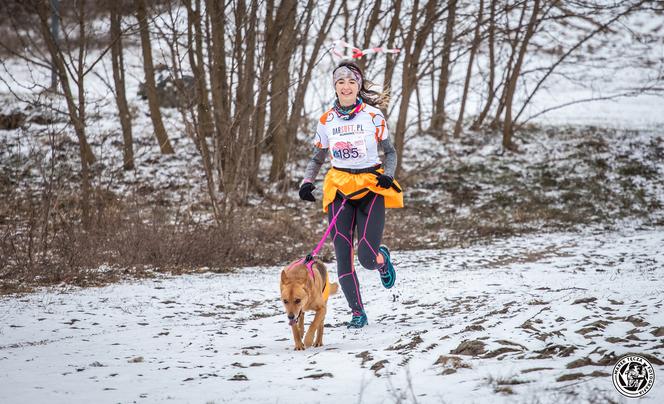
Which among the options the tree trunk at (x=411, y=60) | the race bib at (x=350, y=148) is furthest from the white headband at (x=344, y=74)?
the tree trunk at (x=411, y=60)

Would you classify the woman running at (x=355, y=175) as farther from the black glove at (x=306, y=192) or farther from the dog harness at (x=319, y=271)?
the dog harness at (x=319, y=271)

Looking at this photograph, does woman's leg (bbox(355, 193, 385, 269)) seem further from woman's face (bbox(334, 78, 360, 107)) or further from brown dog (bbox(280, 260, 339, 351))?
woman's face (bbox(334, 78, 360, 107))

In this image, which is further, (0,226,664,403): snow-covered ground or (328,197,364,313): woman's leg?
(328,197,364,313): woman's leg

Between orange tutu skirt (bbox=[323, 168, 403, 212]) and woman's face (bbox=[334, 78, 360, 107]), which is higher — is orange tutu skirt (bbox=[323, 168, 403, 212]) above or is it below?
below

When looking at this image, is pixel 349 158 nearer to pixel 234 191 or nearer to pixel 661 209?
pixel 234 191

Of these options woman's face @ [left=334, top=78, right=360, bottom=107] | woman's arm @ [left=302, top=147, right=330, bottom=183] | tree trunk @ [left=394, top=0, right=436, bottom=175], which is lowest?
woman's arm @ [left=302, top=147, right=330, bottom=183]

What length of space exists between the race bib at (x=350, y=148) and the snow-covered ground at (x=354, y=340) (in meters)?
1.54

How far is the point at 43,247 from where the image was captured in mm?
7836

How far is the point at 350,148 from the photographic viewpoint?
5191 millimetres

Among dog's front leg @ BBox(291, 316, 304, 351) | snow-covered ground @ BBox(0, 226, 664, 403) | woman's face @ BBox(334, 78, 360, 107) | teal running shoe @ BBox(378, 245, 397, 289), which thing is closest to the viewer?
snow-covered ground @ BBox(0, 226, 664, 403)

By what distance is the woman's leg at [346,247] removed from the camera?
528cm

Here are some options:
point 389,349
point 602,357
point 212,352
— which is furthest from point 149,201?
point 602,357

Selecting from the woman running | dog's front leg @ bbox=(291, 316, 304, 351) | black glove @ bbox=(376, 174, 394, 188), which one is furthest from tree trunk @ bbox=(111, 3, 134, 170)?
dog's front leg @ bbox=(291, 316, 304, 351)

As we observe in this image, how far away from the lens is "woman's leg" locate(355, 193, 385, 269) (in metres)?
5.25
